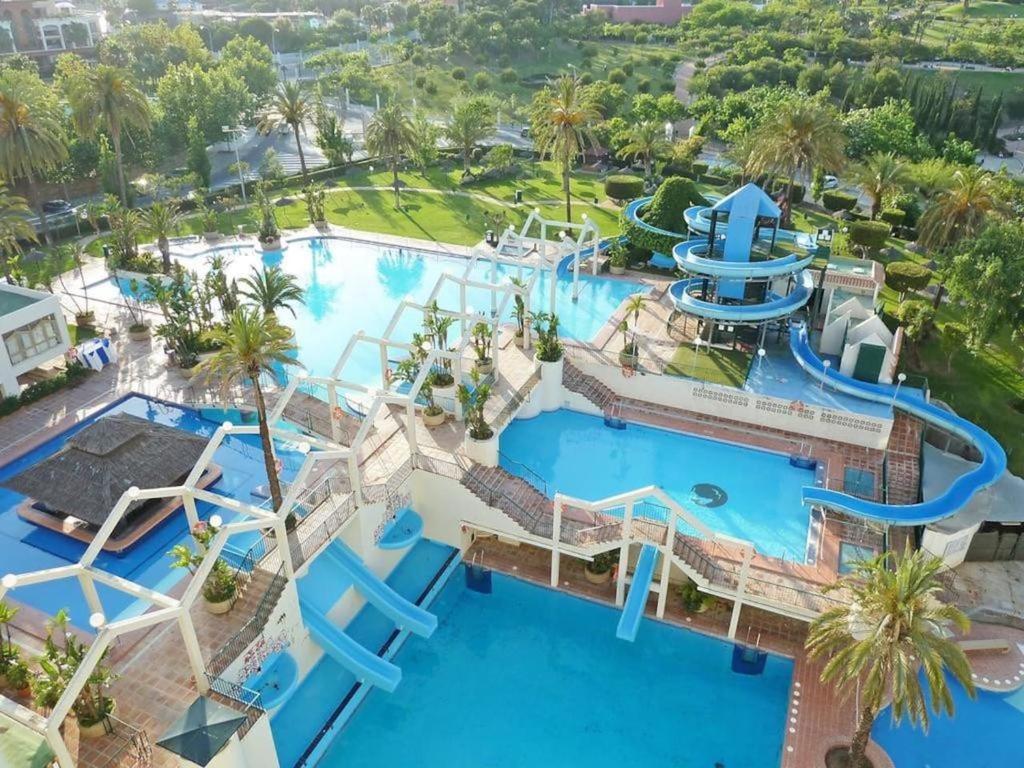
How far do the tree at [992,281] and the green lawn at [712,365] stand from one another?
31.2ft

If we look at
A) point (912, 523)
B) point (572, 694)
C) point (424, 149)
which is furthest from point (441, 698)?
point (424, 149)

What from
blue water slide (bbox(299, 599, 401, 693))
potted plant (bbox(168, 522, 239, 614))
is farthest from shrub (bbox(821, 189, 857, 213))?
potted plant (bbox(168, 522, 239, 614))

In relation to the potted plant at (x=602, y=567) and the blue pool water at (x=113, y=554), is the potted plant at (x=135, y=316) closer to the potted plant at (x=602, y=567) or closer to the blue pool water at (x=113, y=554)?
the blue pool water at (x=113, y=554)

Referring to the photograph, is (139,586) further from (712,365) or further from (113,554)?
(712,365)

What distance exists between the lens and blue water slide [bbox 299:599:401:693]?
69.6ft

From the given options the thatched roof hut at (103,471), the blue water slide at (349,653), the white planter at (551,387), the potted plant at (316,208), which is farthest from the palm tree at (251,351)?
the potted plant at (316,208)

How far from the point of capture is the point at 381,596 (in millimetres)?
23344

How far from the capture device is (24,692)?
62.4 feet

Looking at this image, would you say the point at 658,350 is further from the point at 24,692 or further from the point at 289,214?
the point at 289,214

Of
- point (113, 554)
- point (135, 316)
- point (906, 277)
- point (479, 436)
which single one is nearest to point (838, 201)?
point (906, 277)

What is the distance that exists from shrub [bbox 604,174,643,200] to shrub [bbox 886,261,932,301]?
2084 cm

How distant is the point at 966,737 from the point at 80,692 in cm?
2331

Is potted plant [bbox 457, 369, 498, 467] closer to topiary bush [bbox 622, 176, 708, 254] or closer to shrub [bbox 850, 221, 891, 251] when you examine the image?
topiary bush [bbox 622, 176, 708, 254]

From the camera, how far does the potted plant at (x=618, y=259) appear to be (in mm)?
45312
